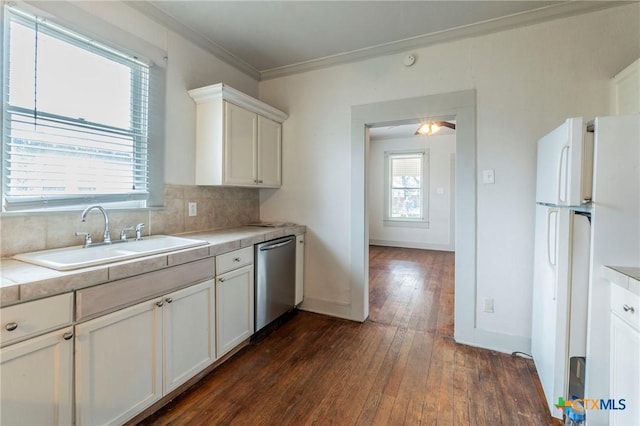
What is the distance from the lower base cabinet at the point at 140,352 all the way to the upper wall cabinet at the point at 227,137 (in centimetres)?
100

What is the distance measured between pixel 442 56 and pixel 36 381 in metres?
3.33

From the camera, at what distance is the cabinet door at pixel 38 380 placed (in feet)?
3.56

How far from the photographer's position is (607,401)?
4.63 feet

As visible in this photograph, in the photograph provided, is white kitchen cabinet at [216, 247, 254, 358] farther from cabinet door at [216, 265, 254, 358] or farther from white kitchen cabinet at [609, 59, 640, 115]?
white kitchen cabinet at [609, 59, 640, 115]

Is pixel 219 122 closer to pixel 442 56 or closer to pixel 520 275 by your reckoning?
pixel 442 56

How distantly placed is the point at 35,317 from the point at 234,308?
1.20 m

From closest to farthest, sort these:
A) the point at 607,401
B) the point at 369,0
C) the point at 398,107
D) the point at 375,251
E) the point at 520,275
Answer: the point at 607,401 → the point at 369,0 → the point at 520,275 → the point at 398,107 → the point at 375,251

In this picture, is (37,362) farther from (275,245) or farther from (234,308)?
(275,245)

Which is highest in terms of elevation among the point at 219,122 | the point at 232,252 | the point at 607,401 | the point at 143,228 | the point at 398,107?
the point at 398,107

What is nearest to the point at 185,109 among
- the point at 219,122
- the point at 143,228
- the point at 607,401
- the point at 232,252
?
the point at 219,122

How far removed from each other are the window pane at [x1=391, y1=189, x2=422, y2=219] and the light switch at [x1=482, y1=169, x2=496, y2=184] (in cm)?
443

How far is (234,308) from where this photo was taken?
7.20ft

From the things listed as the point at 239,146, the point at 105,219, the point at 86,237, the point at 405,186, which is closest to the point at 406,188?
the point at 405,186

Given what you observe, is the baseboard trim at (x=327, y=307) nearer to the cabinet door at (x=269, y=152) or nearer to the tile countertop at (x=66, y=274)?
the cabinet door at (x=269, y=152)
